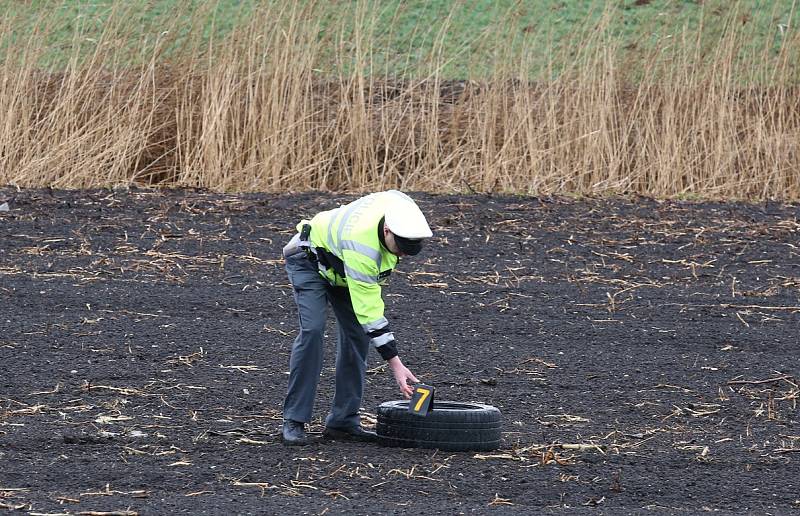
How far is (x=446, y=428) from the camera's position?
17.7 feet

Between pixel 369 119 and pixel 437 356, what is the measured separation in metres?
5.44

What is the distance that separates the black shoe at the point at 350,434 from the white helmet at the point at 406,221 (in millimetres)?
1193

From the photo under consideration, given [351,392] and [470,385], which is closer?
[351,392]

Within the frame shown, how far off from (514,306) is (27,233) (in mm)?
4236

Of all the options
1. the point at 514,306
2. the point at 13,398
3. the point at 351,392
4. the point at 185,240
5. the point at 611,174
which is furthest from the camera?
the point at 611,174

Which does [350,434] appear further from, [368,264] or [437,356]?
[437,356]

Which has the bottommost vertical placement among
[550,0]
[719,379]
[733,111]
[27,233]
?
[719,379]

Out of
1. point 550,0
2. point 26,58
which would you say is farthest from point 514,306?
point 550,0

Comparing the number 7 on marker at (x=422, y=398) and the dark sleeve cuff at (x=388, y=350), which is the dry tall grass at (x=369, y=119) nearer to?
the number 7 on marker at (x=422, y=398)

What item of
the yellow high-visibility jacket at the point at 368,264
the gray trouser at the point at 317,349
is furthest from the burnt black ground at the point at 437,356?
the yellow high-visibility jacket at the point at 368,264

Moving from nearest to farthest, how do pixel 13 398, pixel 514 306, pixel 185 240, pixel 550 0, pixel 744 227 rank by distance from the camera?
pixel 13 398, pixel 514 306, pixel 185 240, pixel 744 227, pixel 550 0

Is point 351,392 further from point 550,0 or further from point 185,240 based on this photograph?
point 550,0

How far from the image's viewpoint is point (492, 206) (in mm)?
11078

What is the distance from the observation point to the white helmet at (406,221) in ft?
16.0
